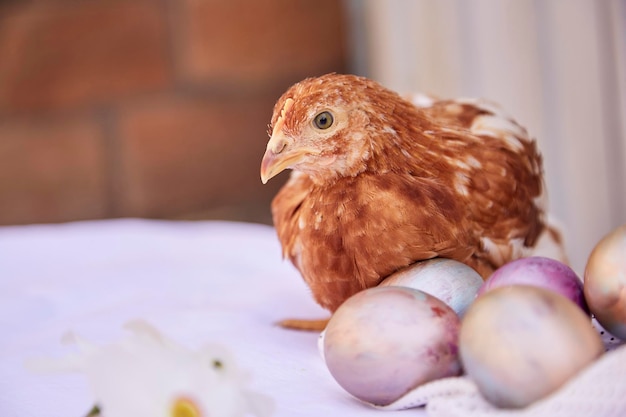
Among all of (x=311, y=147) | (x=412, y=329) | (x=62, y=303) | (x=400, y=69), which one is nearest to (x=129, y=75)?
(x=400, y=69)

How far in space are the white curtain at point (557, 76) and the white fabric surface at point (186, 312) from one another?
68 cm

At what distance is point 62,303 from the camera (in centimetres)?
108

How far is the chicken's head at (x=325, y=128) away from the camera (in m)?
0.68

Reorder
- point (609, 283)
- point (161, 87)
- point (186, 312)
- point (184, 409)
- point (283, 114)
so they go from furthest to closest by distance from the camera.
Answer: point (161, 87) < point (186, 312) < point (283, 114) < point (609, 283) < point (184, 409)

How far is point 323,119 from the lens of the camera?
0.68 metres

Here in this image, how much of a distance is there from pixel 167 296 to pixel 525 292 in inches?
26.8

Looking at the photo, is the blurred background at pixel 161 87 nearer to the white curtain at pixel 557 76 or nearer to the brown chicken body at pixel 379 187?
the white curtain at pixel 557 76

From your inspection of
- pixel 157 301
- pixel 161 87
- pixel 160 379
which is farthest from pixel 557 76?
pixel 160 379

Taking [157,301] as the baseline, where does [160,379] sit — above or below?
above

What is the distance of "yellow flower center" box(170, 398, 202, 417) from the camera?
45 centimetres

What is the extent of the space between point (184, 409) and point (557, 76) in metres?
1.35

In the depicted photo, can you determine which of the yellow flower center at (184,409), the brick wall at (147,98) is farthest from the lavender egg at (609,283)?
the brick wall at (147,98)

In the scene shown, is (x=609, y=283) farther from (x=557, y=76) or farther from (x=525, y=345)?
(x=557, y=76)

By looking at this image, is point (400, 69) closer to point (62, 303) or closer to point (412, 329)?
point (62, 303)
